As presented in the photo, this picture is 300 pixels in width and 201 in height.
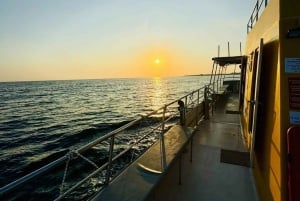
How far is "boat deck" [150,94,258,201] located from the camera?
320 centimetres

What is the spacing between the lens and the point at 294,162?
219 cm

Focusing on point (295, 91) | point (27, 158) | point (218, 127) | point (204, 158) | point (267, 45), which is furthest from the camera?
point (27, 158)

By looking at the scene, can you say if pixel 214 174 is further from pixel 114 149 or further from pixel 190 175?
pixel 114 149

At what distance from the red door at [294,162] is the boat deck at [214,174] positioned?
107 centimetres

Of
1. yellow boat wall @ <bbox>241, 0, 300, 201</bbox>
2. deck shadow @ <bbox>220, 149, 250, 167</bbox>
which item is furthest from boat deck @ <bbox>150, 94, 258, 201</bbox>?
yellow boat wall @ <bbox>241, 0, 300, 201</bbox>

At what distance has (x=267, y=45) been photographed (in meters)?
3.23

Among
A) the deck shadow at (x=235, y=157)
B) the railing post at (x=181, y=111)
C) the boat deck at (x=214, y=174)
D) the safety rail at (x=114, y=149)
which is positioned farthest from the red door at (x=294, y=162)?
the railing post at (x=181, y=111)

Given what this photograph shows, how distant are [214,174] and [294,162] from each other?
182 cm

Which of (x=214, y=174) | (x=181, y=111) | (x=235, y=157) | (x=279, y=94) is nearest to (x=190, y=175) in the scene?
(x=214, y=174)

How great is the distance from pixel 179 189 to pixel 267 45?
2562 mm

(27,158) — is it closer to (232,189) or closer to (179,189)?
(179,189)

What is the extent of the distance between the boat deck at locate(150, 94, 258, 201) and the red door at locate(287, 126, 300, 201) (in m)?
1.07

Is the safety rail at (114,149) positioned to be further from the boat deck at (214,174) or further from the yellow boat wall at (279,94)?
the yellow boat wall at (279,94)

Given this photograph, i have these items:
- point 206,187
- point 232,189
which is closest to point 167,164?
point 206,187
